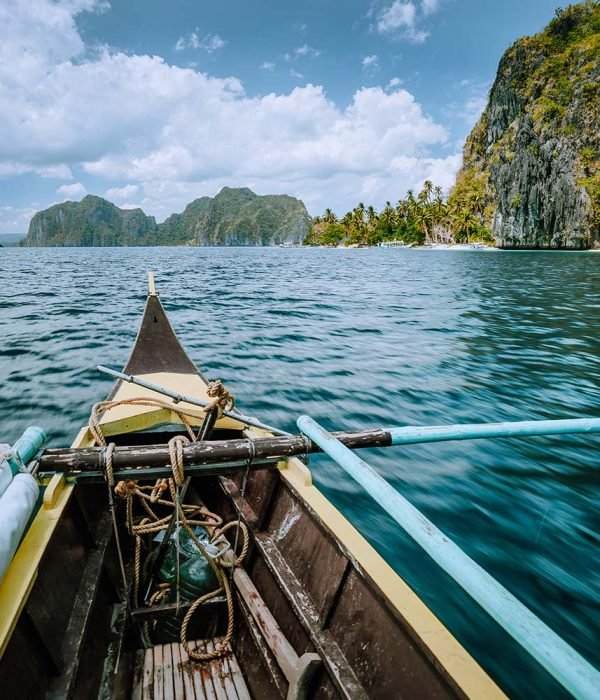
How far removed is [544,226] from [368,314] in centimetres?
7725

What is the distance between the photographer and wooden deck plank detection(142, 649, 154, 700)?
8.37 feet

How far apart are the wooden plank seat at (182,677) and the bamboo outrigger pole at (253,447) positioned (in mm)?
1466

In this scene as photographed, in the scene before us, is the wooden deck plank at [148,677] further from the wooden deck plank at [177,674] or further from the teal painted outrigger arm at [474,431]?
the teal painted outrigger arm at [474,431]

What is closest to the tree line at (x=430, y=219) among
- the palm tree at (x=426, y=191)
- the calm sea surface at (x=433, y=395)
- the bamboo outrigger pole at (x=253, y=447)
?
the palm tree at (x=426, y=191)

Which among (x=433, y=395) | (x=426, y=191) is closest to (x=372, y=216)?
(x=426, y=191)

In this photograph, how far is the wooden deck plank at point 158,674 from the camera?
2.56 meters

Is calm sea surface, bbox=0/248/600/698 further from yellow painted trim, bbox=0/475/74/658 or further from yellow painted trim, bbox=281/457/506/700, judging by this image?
yellow painted trim, bbox=0/475/74/658

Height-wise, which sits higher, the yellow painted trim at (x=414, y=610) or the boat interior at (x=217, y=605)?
the yellow painted trim at (x=414, y=610)

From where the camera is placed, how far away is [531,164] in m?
78.8

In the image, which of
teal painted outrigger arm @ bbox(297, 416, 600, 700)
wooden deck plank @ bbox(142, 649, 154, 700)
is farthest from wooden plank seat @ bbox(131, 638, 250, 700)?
teal painted outrigger arm @ bbox(297, 416, 600, 700)

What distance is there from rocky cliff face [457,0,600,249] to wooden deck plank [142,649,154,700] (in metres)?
87.5

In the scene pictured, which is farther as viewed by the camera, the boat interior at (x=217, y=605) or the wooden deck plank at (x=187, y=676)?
the wooden deck plank at (x=187, y=676)

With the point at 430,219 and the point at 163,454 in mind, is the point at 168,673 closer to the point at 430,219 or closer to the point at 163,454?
the point at 163,454

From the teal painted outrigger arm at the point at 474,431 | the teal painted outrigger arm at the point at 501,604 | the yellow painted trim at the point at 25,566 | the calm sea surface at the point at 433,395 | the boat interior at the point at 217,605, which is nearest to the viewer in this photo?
the teal painted outrigger arm at the point at 501,604
